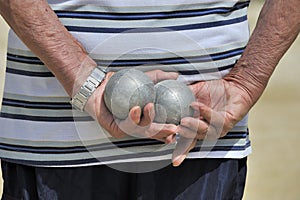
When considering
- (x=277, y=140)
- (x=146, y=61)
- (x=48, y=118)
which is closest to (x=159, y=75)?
(x=146, y=61)

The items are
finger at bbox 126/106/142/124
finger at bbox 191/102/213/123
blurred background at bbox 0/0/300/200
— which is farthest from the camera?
blurred background at bbox 0/0/300/200

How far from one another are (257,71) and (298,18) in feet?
0.61

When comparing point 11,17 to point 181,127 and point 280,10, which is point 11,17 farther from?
point 280,10

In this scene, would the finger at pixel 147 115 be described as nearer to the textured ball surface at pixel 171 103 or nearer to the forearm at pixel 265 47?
the textured ball surface at pixel 171 103

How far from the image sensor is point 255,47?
2.13 m

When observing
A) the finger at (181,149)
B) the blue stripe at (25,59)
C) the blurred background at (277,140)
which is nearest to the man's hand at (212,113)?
the finger at (181,149)

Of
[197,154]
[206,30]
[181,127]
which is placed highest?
[206,30]

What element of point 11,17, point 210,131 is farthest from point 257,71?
point 11,17

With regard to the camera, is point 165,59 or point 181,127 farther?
point 165,59

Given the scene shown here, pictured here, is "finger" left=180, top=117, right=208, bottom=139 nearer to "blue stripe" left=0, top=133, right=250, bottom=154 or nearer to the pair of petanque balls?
the pair of petanque balls

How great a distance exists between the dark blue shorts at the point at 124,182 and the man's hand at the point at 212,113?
14cm

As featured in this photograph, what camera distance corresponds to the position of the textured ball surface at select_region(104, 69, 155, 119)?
1.83 metres

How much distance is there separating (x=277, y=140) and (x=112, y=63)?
9.61 feet

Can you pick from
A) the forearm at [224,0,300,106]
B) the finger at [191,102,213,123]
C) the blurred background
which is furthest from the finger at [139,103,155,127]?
the blurred background
